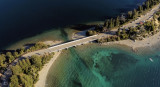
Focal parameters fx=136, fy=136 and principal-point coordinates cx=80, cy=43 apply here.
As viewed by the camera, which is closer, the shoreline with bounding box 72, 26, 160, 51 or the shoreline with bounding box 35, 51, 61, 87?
the shoreline with bounding box 35, 51, 61, 87

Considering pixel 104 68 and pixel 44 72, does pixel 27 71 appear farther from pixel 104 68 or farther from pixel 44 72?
pixel 104 68

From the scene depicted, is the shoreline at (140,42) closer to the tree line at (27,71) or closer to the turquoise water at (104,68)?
the turquoise water at (104,68)

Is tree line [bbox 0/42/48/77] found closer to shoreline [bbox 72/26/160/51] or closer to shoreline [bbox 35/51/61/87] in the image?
shoreline [bbox 35/51/61/87]

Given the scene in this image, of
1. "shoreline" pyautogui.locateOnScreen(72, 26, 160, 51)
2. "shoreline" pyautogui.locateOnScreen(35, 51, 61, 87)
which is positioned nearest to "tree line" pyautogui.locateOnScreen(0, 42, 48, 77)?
"shoreline" pyautogui.locateOnScreen(35, 51, 61, 87)

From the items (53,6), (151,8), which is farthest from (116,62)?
(53,6)

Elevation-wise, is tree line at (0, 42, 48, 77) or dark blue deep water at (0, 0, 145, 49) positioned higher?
dark blue deep water at (0, 0, 145, 49)

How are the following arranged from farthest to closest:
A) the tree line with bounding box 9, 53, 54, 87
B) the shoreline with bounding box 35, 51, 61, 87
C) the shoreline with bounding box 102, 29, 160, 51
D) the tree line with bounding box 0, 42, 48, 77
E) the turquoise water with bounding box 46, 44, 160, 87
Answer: the shoreline with bounding box 102, 29, 160, 51
the tree line with bounding box 0, 42, 48, 77
the turquoise water with bounding box 46, 44, 160, 87
the shoreline with bounding box 35, 51, 61, 87
the tree line with bounding box 9, 53, 54, 87

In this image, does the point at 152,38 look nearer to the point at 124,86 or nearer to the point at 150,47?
the point at 150,47

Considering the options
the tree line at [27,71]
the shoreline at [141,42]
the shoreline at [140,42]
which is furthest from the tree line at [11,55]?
the shoreline at [141,42]
